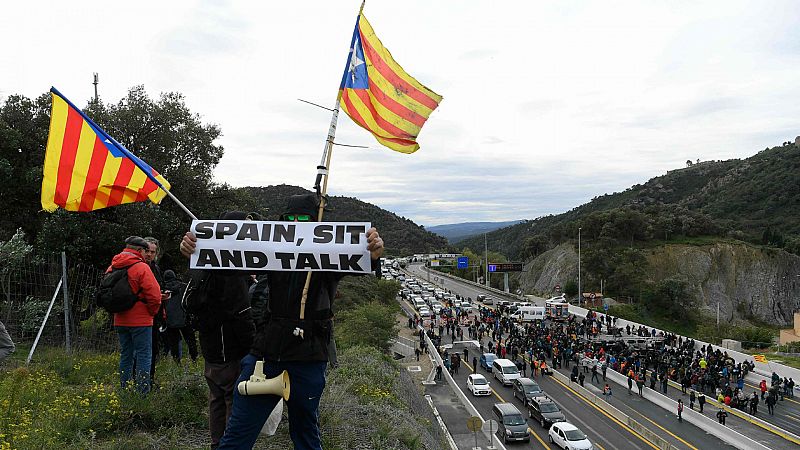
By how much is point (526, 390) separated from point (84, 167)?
68.0 ft

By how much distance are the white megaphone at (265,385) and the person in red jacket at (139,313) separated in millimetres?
2542

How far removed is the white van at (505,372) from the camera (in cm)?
2609

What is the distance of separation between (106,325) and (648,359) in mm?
26176

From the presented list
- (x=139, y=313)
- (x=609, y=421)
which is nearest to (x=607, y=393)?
(x=609, y=421)

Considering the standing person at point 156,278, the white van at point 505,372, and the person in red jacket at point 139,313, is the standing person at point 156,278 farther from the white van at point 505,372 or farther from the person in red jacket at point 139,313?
the white van at point 505,372

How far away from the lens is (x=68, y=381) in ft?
21.4

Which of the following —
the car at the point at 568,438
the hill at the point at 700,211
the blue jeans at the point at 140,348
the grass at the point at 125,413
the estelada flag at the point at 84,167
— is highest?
the hill at the point at 700,211

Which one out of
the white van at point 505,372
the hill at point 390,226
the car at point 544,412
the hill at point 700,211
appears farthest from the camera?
the hill at point 390,226

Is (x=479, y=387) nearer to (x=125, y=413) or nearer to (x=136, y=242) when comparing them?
(x=125, y=413)

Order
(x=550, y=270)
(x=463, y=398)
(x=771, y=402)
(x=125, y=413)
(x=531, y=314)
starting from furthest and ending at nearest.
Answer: (x=550, y=270) → (x=531, y=314) → (x=463, y=398) → (x=771, y=402) → (x=125, y=413)

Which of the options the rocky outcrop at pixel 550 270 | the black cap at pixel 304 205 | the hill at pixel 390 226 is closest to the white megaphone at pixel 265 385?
the black cap at pixel 304 205

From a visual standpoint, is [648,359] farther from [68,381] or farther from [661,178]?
[661,178]

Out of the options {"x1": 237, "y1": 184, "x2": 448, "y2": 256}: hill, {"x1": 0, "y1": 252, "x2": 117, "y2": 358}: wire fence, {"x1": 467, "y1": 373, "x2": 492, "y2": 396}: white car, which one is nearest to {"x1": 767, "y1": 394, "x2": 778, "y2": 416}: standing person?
{"x1": 467, "y1": 373, "x2": 492, "y2": 396}: white car

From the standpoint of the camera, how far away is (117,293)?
5117mm
